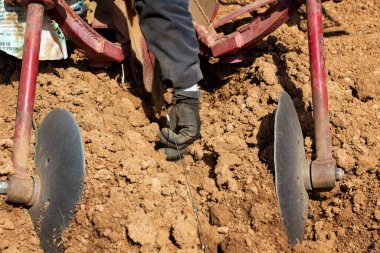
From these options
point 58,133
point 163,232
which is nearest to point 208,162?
point 163,232

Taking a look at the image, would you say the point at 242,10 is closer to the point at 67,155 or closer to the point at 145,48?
the point at 145,48

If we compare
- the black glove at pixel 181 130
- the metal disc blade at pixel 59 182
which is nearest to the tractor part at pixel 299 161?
the black glove at pixel 181 130

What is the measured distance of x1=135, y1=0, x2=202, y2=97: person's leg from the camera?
8.47 ft

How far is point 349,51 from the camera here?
3.24m

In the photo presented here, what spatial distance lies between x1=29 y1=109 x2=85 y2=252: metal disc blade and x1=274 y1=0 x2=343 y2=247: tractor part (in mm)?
801

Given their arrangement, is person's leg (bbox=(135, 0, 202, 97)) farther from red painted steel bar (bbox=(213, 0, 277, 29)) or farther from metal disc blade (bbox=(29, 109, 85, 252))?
red painted steel bar (bbox=(213, 0, 277, 29))

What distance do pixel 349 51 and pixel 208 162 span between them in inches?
46.8

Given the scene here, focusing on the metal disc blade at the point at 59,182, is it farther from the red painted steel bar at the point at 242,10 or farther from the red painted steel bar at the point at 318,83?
the red painted steel bar at the point at 242,10

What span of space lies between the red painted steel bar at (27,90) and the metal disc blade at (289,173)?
1.01 meters

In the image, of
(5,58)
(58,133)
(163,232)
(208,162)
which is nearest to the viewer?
(163,232)

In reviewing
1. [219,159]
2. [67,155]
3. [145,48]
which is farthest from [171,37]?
[67,155]

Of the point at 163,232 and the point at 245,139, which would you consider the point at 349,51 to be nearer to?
the point at 245,139

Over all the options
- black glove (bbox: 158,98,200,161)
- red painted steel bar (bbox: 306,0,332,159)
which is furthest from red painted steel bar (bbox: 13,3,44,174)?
red painted steel bar (bbox: 306,0,332,159)

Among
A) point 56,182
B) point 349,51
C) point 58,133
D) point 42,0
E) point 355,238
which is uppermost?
point 42,0
